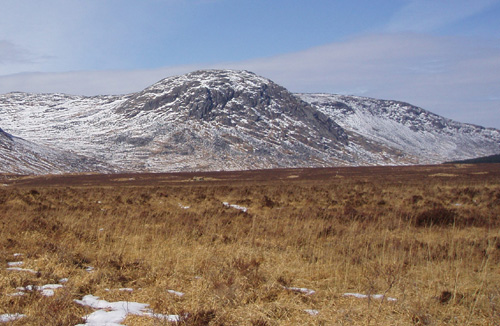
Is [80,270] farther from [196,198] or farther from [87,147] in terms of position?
[87,147]

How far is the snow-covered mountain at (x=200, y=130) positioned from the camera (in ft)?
420

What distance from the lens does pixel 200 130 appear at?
492 ft

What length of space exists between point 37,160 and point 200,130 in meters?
61.2

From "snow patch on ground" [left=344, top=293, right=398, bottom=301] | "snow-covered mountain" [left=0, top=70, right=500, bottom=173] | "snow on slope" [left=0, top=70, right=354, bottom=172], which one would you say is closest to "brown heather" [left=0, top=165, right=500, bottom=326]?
"snow patch on ground" [left=344, top=293, right=398, bottom=301]

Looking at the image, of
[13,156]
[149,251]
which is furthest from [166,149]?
[149,251]

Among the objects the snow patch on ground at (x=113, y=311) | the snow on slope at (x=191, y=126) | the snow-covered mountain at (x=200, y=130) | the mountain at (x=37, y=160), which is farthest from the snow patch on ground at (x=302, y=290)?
the snow on slope at (x=191, y=126)

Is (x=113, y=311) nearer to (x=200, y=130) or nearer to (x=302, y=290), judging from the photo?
(x=302, y=290)

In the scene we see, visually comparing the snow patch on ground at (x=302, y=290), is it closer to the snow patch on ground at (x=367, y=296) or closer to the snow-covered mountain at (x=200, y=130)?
the snow patch on ground at (x=367, y=296)

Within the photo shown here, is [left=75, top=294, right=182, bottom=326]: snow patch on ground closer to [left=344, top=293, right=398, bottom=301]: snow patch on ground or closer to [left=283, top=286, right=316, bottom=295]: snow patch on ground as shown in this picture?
[left=283, top=286, right=316, bottom=295]: snow patch on ground

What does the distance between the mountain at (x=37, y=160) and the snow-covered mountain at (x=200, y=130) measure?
302 inches

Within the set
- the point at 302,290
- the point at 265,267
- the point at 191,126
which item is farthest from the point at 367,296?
the point at 191,126

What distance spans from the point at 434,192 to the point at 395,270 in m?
17.6

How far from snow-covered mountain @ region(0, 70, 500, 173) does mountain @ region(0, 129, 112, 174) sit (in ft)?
25.2

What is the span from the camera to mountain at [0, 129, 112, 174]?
91.2m
